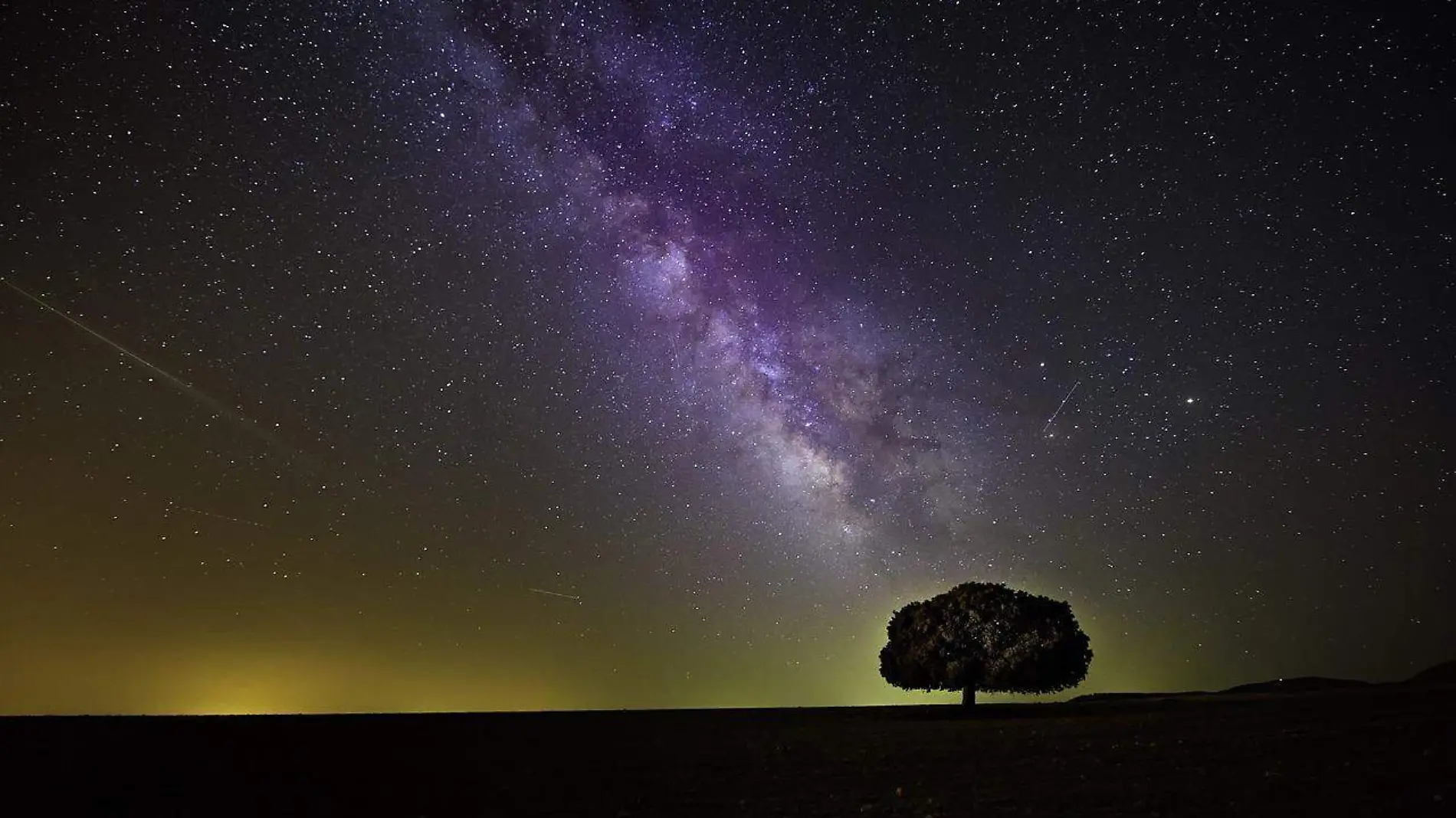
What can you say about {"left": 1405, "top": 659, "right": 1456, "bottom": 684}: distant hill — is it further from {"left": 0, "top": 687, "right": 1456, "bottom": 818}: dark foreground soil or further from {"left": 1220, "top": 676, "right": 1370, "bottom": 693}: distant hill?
{"left": 0, "top": 687, "right": 1456, "bottom": 818}: dark foreground soil

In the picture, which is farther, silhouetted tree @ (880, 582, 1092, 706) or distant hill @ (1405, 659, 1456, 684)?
distant hill @ (1405, 659, 1456, 684)

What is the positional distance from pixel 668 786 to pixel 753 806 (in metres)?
3.63

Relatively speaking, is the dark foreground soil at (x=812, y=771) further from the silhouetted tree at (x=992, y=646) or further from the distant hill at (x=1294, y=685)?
the distant hill at (x=1294, y=685)

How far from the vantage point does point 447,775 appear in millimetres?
20688

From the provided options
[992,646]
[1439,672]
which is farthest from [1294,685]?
[992,646]

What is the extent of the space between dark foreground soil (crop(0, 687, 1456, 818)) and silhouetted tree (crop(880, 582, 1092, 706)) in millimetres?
13003

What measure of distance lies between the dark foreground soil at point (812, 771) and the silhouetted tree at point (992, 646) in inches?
512

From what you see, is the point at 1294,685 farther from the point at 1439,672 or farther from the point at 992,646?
the point at 992,646

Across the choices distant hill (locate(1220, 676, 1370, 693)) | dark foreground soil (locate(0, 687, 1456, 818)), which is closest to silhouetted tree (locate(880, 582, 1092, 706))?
dark foreground soil (locate(0, 687, 1456, 818))

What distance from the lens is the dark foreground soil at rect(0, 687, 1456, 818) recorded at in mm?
13938

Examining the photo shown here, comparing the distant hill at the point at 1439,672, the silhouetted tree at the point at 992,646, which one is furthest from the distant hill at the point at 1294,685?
the silhouetted tree at the point at 992,646

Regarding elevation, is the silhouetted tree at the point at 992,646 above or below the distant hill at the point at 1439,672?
below

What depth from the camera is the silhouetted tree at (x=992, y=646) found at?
4809cm

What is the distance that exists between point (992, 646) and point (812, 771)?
31.6 metres
